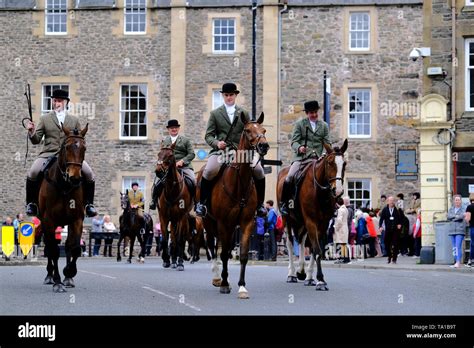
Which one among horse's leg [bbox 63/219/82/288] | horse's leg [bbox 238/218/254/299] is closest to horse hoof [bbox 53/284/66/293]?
horse's leg [bbox 63/219/82/288]

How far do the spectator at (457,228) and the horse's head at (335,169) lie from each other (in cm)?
1224

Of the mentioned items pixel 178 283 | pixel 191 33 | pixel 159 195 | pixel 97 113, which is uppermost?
pixel 191 33

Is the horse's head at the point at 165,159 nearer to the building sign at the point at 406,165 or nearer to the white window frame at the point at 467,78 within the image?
the white window frame at the point at 467,78

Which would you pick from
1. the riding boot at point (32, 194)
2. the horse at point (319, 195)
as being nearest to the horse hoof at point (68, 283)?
the riding boot at point (32, 194)

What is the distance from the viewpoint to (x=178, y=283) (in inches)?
768

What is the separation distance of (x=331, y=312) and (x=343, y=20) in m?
34.2

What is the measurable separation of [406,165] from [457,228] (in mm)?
16340

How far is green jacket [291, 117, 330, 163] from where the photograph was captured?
781 inches

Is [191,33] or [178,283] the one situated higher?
→ [191,33]

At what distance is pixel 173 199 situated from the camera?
24656 mm

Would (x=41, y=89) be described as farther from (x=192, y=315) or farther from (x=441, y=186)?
(x=192, y=315)

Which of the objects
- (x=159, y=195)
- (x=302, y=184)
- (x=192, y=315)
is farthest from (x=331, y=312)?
(x=159, y=195)

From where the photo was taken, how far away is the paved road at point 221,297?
14.1m

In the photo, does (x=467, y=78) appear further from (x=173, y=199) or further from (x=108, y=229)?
(x=108, y=229)
